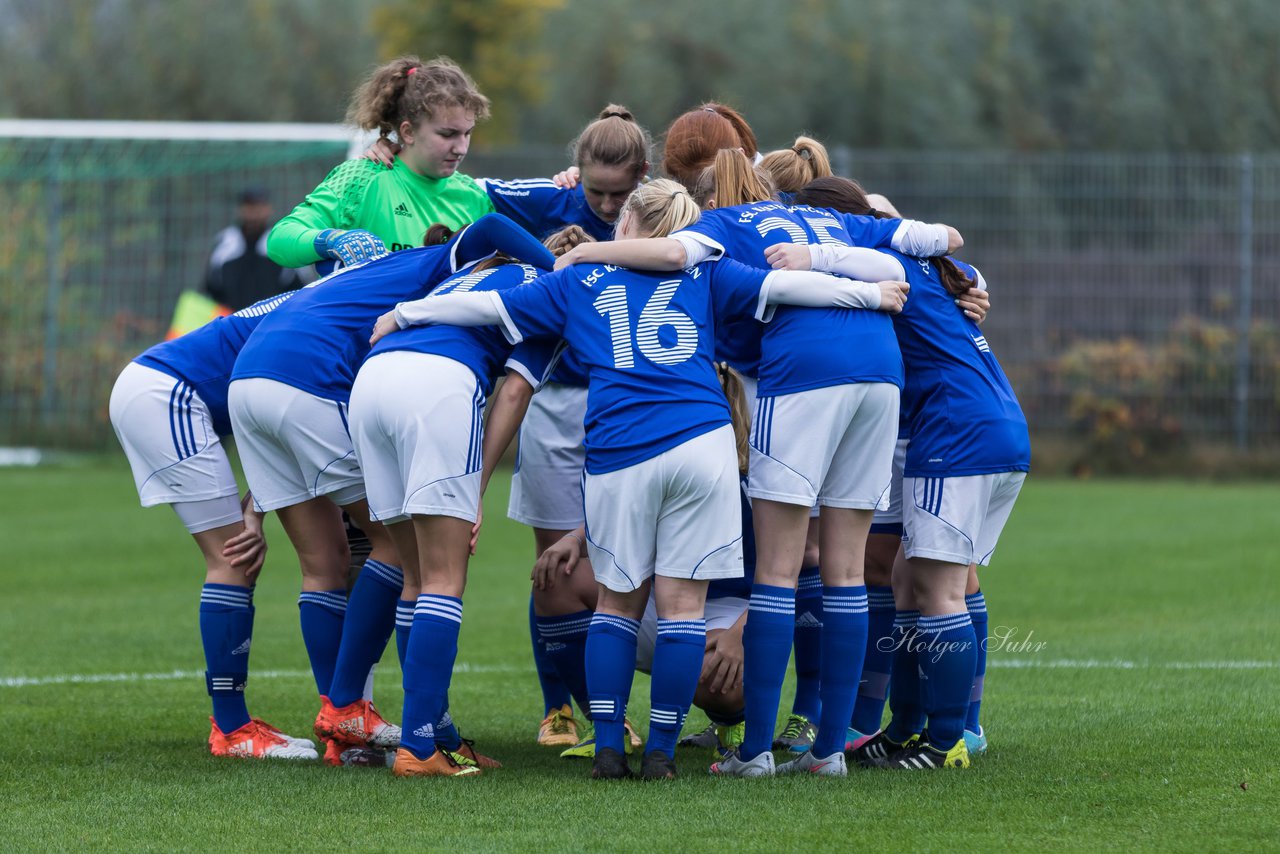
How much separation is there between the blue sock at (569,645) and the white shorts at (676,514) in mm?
836

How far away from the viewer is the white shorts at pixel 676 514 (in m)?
4.60

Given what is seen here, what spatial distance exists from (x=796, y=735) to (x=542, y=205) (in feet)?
6.84

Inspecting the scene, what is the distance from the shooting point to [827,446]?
15.4ft

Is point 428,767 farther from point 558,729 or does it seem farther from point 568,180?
point 568,180

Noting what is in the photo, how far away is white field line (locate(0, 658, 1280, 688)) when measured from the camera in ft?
21.3

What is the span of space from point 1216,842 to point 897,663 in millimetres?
1434

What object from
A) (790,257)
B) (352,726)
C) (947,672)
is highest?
(790,257)

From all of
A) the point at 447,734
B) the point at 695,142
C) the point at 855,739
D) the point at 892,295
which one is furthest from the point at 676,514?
the point at 695,142

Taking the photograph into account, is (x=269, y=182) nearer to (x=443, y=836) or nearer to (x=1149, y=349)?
(x=1149, y=349)

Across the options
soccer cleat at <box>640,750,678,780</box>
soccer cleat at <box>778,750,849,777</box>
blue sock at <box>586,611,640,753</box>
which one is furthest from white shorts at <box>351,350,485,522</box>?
soccer cleat at <box>778,750,849,777</box>

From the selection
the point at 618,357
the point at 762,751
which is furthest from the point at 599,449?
the point at 762,751

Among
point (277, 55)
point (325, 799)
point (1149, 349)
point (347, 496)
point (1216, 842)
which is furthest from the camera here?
point (277, 55)

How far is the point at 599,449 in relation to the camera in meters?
4.70

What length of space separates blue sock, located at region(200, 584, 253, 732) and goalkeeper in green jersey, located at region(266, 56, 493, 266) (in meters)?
1.11
